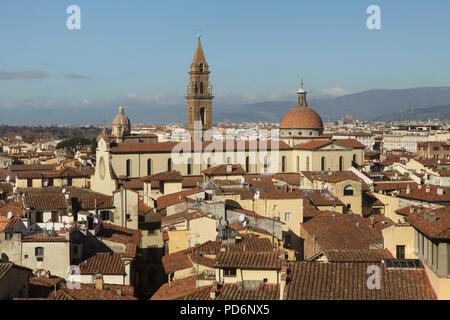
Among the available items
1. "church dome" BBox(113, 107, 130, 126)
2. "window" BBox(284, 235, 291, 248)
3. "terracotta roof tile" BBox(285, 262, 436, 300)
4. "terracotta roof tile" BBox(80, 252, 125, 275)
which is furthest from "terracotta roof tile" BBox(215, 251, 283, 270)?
"church dome" BBox(113, 107, 130, 126)

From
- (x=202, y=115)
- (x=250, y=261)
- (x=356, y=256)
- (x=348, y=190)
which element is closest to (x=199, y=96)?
(x=202, y=115)

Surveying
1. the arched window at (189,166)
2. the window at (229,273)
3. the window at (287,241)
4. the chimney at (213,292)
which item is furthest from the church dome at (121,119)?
the chimney at (213,292)

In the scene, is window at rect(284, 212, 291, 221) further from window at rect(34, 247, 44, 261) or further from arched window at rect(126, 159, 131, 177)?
arched window at rect(126, 159, 131, 177)

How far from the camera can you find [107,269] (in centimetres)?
1720

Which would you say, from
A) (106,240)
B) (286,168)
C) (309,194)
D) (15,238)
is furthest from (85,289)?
(286,168)

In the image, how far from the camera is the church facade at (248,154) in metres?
54.7

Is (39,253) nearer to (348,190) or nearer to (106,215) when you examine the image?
(106,215)

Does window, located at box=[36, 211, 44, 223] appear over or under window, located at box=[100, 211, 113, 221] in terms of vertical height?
over

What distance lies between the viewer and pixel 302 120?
63719 mm

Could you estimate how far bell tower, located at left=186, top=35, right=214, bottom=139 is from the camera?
71.9m

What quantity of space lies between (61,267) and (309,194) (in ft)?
56.7

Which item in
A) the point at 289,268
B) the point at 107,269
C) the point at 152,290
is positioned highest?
the point at 289,268

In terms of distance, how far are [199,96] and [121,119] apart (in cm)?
1341
